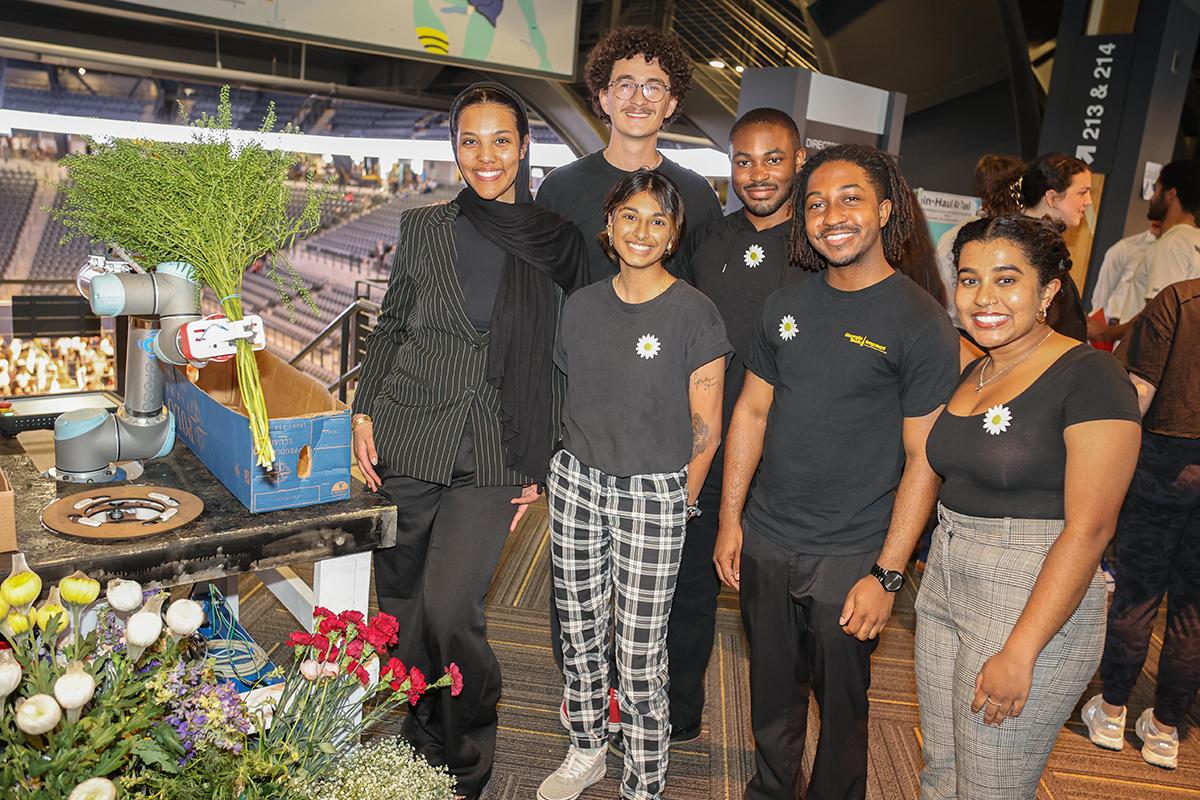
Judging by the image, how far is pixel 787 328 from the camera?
198cm

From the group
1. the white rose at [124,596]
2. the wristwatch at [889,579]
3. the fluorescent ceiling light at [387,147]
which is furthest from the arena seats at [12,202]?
the wristwatch at [889,579]

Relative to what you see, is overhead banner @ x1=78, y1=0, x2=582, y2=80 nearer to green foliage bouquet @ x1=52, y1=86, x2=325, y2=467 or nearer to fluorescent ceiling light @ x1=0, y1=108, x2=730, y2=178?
fluorescent ceiling light @ x1=0, y1=108, x2=730, y2=178

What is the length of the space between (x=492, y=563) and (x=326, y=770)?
1.00 metres

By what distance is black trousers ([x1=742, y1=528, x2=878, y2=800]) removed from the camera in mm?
1967

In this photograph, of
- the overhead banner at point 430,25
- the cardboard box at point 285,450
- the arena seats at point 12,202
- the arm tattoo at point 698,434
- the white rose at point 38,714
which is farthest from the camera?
the arena seats at point 12,202

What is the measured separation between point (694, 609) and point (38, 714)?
1.91m

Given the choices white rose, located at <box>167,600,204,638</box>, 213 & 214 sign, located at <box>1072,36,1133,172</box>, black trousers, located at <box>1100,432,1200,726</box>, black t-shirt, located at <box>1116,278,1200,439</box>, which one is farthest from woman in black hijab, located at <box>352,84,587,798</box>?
213 & 214 sign, located at <box>1072,36,1133,172</box>

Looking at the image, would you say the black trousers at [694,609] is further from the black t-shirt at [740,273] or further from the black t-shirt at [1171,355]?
the black t-shirt at [1171,355]

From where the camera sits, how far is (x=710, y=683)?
3080mm

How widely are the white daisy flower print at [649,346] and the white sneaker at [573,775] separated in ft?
3.58

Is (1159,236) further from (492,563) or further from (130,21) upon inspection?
(130,21)

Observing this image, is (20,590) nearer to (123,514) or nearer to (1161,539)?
(123,514)

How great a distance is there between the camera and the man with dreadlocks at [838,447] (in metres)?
1.85

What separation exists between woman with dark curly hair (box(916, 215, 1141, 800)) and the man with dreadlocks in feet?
0.49
